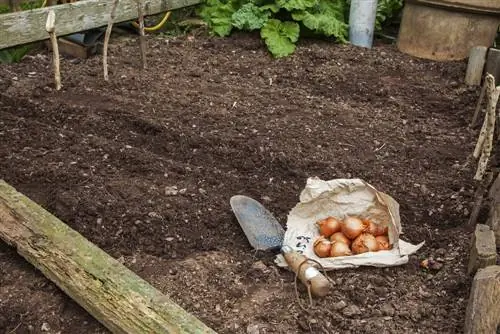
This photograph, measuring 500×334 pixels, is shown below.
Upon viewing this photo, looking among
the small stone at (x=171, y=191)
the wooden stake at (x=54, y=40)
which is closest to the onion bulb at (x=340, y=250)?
the small stone at (x=171, y=191)

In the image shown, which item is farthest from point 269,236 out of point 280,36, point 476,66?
→ point 280,36

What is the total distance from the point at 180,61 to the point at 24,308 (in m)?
3.32

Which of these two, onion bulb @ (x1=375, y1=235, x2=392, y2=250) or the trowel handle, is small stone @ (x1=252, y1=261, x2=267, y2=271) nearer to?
the trowel handle

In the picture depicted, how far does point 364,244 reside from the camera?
9.45 feet

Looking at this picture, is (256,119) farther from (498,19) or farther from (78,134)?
(498,19)

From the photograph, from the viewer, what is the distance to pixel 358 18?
597cm

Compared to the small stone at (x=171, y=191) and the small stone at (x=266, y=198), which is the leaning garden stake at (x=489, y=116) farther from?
the small stone at (x=171, y=191)

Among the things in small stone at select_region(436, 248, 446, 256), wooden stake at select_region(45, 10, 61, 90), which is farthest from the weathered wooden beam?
wooden stake at select_region(45, 10, 61, 90)

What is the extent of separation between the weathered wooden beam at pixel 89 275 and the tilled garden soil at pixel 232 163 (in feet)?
0.49

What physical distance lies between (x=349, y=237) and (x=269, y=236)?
1.32ft

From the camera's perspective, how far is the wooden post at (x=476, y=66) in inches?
200

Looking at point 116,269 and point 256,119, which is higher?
point 116,269

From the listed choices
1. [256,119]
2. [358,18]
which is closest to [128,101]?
[256,119]

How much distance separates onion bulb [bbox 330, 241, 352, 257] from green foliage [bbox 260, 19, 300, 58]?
122 inches
